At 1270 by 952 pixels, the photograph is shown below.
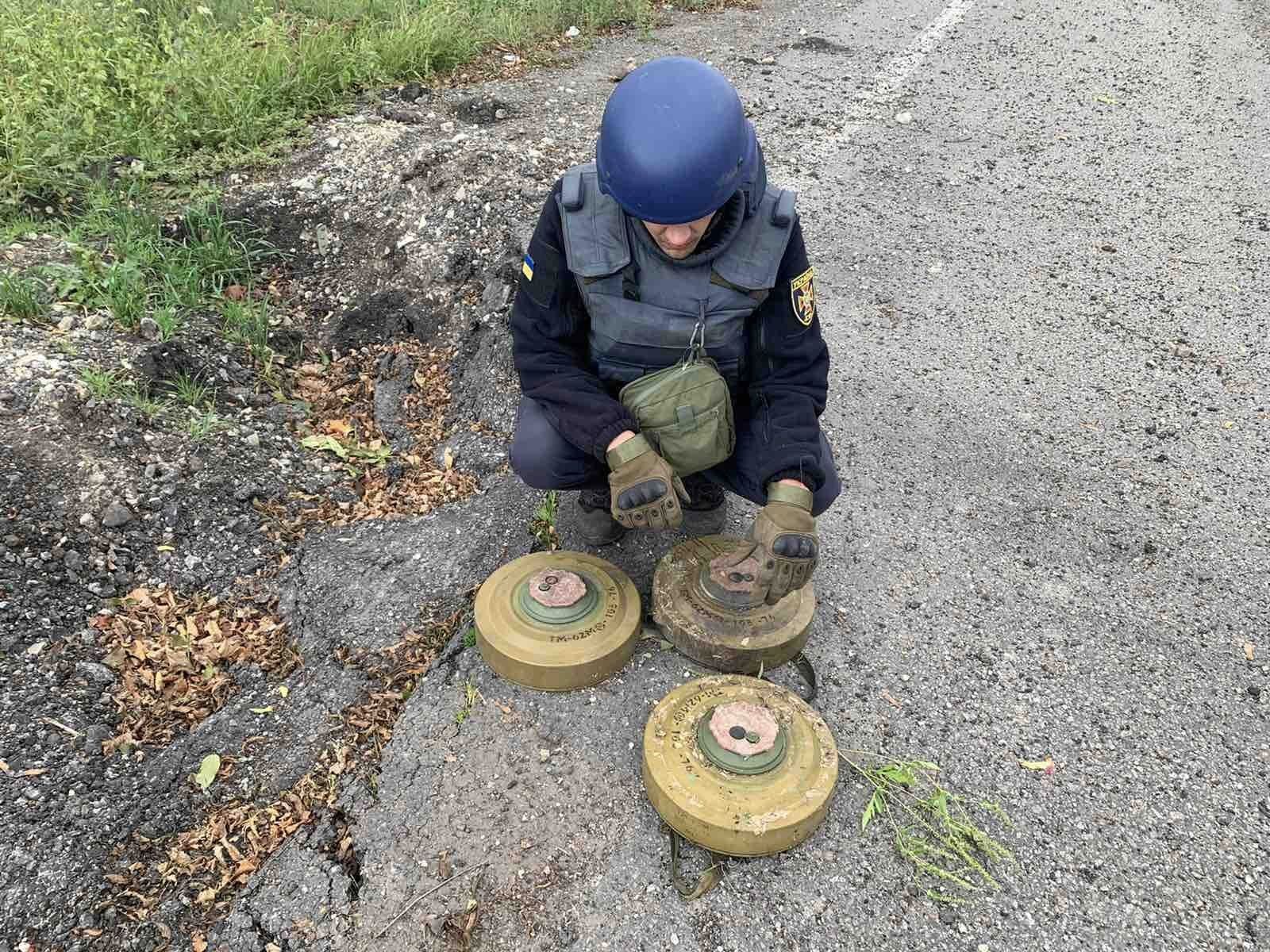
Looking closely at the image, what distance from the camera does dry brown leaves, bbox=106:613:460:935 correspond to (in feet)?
6.46

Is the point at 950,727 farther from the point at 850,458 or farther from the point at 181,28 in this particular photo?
the point at 181,28

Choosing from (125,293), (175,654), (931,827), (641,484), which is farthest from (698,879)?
(125,293)

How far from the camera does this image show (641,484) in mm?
2293

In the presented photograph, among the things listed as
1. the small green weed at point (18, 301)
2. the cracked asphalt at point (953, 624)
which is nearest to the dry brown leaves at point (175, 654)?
the cracked asphalt at point (953, 624)

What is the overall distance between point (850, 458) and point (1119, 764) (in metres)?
1.30

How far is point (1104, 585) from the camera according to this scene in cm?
276

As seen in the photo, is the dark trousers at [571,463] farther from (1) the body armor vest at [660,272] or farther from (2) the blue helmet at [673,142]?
(2) the blue helmet at [673,142]

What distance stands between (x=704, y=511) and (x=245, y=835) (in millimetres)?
1556

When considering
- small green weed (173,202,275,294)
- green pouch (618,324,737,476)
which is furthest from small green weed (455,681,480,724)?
small green weed (173,202,275,294)

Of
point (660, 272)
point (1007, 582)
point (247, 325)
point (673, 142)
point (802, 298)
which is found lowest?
point (1007, 582)

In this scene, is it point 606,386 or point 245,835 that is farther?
point 606,386

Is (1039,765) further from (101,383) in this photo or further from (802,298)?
(101,383)

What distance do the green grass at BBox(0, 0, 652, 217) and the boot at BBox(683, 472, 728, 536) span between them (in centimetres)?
282

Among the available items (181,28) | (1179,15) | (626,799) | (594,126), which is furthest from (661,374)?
(1179,15)
